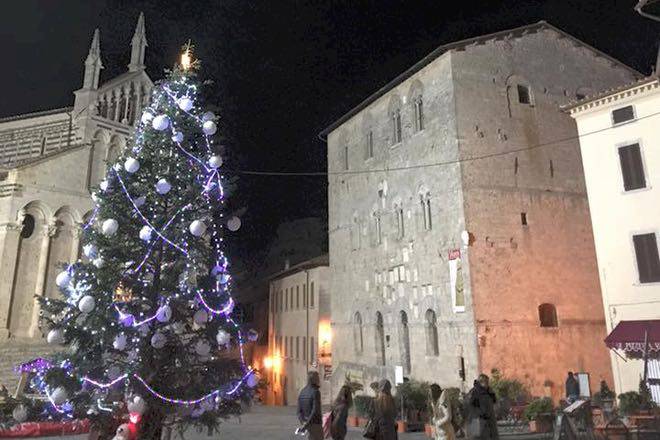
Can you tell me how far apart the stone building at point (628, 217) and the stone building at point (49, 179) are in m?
18.7

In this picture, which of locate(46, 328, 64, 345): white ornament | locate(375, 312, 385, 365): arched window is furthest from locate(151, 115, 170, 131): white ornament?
locate(375, 312, 385, 365): arched window

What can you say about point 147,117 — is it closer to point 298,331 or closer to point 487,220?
point 487,220

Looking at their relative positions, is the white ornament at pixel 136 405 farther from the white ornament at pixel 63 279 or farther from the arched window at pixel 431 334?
the arched window at pixel 431 334

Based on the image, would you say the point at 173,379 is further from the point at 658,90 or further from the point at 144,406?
the point at 658,90

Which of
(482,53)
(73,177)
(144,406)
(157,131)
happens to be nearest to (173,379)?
(144,406)

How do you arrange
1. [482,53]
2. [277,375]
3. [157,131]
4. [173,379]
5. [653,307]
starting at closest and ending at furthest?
1. [173,379]
2. [157,131]
3. [653,307]
4. [482,53]
5. [277,375]

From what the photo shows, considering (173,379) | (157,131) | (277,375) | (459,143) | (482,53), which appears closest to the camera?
(173,379)

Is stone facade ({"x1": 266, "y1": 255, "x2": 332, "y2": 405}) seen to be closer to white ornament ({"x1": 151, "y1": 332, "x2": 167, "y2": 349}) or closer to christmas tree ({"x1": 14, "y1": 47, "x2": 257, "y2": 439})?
christmas tree ({"x1": 14, "y1": 47, "x2": 257, "y2": 439})

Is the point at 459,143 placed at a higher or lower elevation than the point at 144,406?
higher

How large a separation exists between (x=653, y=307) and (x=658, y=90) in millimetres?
7025

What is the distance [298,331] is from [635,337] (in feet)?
81.0

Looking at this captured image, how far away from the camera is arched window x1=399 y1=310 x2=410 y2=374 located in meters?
22.8

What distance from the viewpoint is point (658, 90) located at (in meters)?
16.1

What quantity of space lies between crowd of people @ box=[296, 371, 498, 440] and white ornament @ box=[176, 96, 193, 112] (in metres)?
5.64
